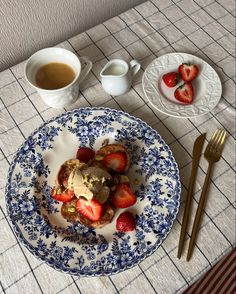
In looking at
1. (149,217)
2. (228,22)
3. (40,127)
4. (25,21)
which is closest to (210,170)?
(149,217)

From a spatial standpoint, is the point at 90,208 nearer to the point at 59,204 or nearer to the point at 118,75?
the point at 59,204

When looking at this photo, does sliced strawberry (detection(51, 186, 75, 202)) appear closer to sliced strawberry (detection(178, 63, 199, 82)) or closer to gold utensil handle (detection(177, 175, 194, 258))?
gold utensil handle (detection(177, 175, 194, 258))

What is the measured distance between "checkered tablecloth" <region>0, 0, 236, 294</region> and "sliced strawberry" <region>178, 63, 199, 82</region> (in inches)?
3.7

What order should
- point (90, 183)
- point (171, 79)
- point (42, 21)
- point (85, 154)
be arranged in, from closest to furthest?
point (90, 183)
point (85, 154)
point (171, 79)
point (42, 21)

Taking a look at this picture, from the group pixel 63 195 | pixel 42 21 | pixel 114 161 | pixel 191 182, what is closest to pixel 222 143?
pixel 191 182

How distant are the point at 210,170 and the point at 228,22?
52cm

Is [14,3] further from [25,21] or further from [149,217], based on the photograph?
[149,217]

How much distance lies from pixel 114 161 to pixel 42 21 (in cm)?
51

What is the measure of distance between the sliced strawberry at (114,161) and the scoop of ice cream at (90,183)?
0.12 ft

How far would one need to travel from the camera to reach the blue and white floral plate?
715 mm

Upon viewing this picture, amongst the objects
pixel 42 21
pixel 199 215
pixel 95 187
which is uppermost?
pixel 42 21

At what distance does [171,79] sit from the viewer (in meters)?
0.92

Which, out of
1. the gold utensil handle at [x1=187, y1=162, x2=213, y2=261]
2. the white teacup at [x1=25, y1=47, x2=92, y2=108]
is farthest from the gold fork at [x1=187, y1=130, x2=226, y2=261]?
the white teacup at [x1=25, y1=47, x2=92, y2=108]

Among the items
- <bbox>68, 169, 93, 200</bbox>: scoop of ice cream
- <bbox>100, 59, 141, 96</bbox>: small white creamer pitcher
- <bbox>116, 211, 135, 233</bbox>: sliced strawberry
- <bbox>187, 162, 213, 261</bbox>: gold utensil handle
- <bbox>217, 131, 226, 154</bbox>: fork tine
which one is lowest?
<bbox>187, 162, 213, 261</bbox>: gold utensil handle
